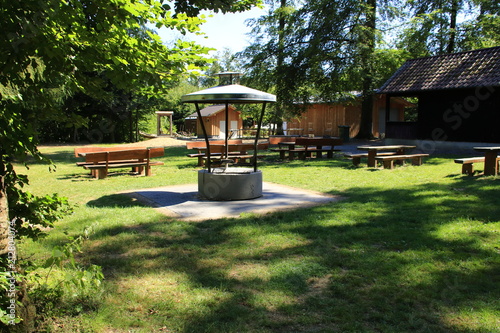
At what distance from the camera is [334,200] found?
26.5ft

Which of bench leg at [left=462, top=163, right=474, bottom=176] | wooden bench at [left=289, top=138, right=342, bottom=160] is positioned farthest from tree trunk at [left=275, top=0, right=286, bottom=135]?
bench leg at [left=462, top=163, right=474, bottom=176]

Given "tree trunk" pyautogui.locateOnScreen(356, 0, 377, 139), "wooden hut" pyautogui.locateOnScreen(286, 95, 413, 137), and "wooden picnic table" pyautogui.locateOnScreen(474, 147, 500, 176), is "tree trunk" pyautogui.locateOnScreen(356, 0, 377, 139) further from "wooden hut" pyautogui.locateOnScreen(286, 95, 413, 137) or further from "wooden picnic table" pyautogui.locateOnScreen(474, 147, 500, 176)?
"wooden picnic table" pyautogui.locateOnScreen(474, 147, 500, 176)

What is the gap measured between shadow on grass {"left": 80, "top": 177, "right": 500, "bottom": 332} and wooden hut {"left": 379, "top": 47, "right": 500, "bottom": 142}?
12.2 meters

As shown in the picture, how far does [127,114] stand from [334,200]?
1222 inches

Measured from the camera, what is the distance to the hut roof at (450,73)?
17.3 meters

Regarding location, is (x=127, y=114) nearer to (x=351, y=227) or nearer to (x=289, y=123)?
(x=289, y=123)

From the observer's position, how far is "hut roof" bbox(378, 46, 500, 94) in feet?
56.9

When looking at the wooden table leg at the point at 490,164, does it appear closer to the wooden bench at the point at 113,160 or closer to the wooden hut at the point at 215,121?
the wooden bench at the point at 113,160

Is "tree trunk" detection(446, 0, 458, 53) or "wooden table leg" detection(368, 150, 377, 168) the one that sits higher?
"tree trunk" detection(446, 0, 458, 53)

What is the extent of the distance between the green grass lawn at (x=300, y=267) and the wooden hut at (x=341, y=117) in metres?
28.7

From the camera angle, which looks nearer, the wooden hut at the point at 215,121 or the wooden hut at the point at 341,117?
the wooden hut at the point at 341,117

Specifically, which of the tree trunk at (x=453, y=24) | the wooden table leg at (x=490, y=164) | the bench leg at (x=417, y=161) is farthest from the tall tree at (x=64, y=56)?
the tree trunk at (x=453, y=24)

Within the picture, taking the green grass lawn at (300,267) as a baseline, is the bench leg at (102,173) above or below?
above

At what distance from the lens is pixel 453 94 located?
1886cm
